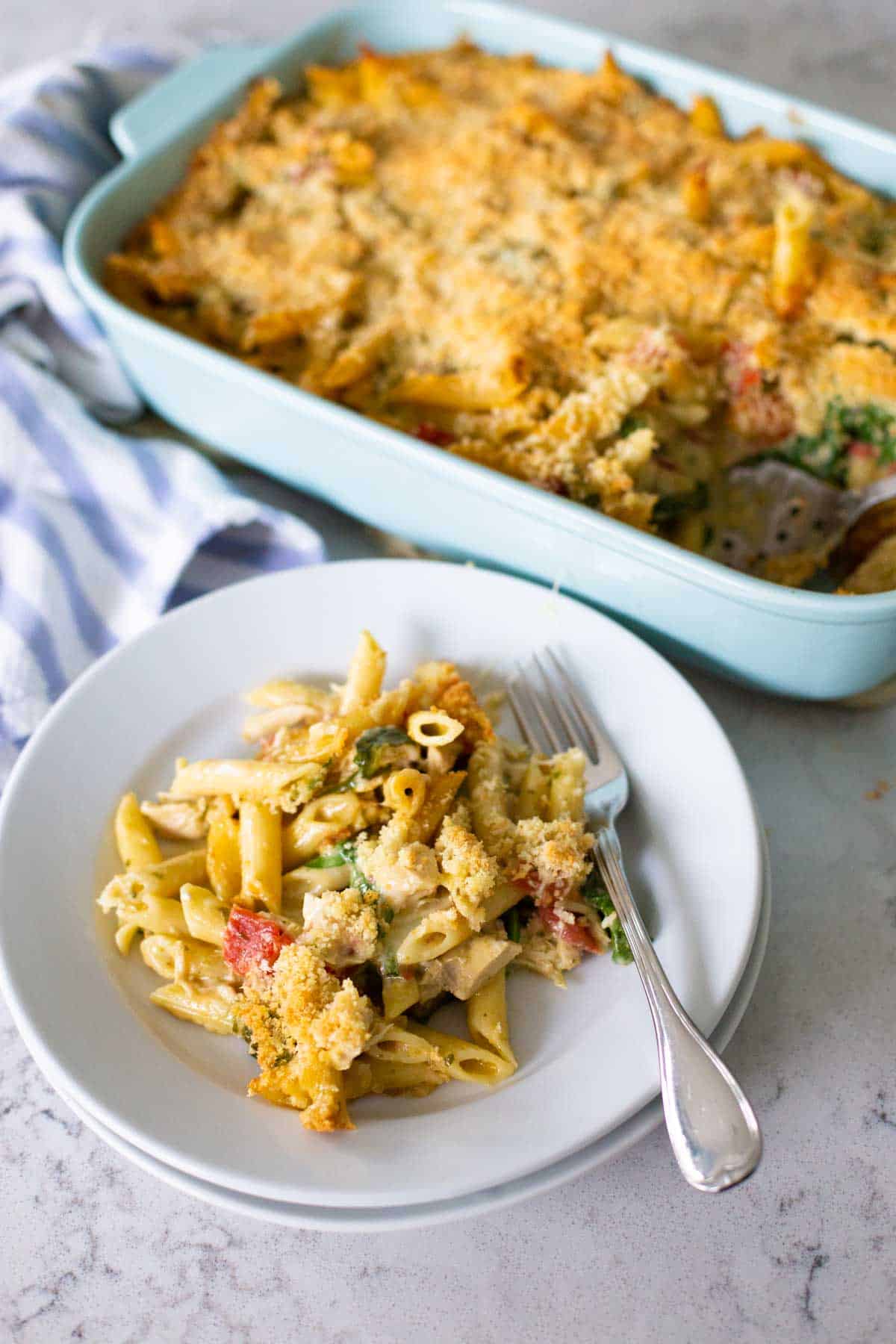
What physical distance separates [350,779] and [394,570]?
366mm

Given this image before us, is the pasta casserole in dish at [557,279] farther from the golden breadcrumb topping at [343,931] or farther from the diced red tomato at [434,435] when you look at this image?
the golden breadcrumb topping at [343,931]

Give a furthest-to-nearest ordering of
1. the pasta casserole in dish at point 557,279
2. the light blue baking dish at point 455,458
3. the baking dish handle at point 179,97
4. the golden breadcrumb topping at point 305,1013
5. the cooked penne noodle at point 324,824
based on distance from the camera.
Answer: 1. the baking dish handle at point 179,97
2. the pasta casserole in dish at point 557,279
3. the light blue baking dish at point 455,458
4. the cooked penne noodle at point 324,824
5. the golden breadcrumb topping at point 305,1013

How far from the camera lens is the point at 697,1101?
1.14 metres

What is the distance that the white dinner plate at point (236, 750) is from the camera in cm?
119

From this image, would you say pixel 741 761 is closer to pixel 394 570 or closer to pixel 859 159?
pixel 394 570

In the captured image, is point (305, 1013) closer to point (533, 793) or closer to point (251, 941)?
point (251, 941)

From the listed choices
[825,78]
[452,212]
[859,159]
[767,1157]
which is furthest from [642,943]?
[825,78]

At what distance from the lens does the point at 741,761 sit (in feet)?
5.53

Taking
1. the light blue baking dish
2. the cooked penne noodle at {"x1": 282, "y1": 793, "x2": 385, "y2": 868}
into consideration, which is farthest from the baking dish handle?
the cooked penne noodle at {"x1": 282, "y1": 793, "x2": 385, "y2": 868}

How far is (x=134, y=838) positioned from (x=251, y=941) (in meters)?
0.24

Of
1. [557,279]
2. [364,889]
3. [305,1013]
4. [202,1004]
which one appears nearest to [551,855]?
[364,889]

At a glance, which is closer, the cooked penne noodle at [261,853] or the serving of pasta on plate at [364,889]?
the serving of pasta on plate at [364,889]

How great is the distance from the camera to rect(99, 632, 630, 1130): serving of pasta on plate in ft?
4.13

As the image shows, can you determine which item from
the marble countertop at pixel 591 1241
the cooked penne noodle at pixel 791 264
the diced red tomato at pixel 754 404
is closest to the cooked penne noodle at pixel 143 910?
the marble countertop at pixel 591 1241
